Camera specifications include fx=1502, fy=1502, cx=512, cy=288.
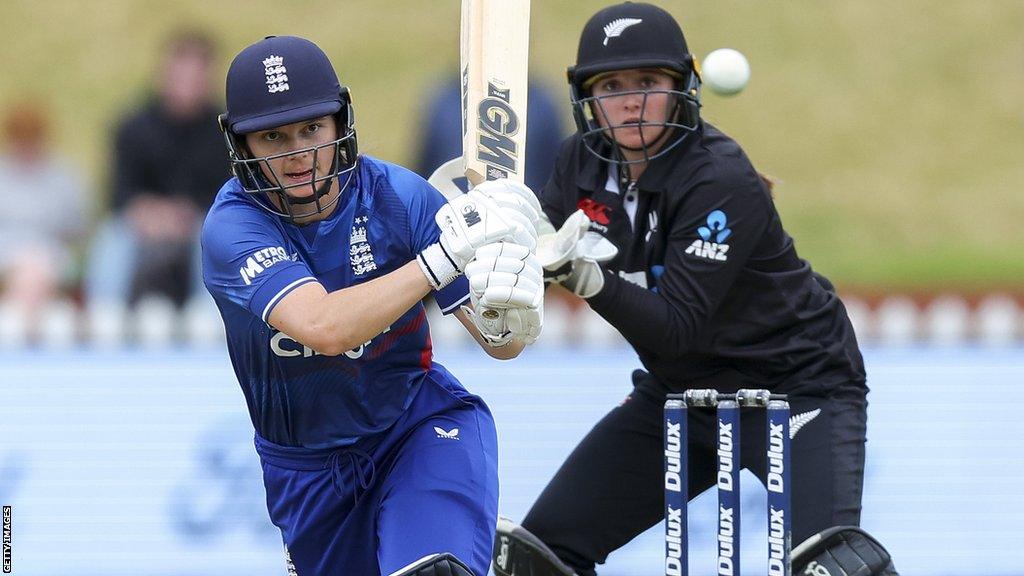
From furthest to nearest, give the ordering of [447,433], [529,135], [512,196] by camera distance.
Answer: [529,135], [447,433], [512,196]

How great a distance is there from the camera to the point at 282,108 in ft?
10.9

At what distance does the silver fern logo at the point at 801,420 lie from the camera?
155 inches

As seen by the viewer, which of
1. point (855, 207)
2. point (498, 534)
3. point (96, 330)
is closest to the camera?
point (498, 534)

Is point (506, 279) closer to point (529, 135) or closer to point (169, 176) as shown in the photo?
point (529, 135)

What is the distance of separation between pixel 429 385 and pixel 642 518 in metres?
0.89

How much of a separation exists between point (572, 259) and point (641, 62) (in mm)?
588

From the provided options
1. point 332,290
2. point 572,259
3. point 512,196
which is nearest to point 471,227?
point 512,196

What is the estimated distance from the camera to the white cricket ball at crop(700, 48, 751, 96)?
4223 millimetres

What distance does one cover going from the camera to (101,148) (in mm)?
14484

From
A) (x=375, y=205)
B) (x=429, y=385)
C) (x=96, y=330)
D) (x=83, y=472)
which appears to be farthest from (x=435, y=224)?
(x=96, y=330)

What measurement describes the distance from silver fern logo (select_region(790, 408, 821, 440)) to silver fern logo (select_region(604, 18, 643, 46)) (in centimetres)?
111

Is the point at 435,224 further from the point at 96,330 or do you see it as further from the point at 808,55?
the point at 808,55

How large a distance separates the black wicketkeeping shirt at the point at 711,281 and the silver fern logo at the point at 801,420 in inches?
2.3

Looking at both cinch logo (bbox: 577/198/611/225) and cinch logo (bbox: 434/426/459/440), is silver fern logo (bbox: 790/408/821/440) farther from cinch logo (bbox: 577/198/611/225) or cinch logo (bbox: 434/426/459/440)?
cinch logo (bbox: 434/426/459/440)
